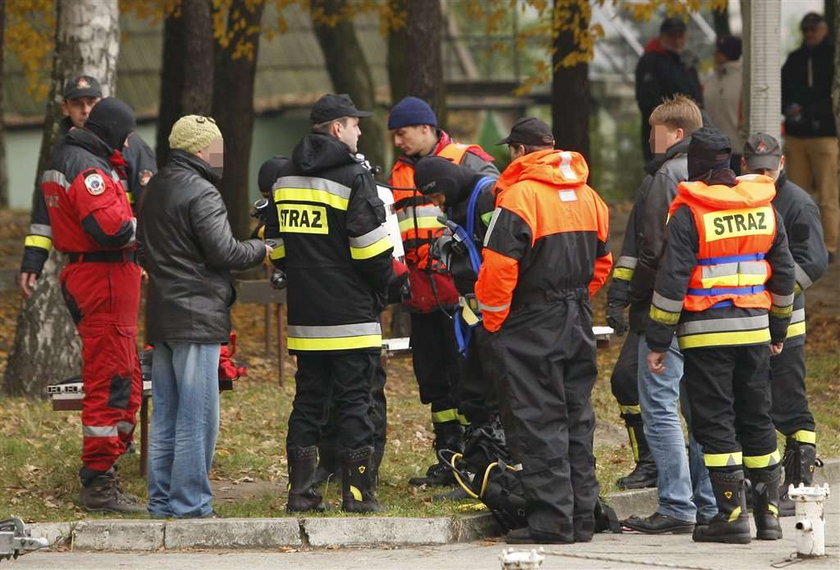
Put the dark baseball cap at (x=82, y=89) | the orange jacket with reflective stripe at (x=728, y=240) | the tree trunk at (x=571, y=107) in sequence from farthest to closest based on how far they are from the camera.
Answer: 1. the tree trunk at (x=571, y=107)
2. the dark baseball cap at (x=82, y=89)
3. the orange jacket with reflective stripe at (x=728, y=240)

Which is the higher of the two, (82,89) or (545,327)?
(82,89)

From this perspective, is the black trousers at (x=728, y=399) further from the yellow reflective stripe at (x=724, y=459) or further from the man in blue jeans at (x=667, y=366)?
the man in blue jeans at (x=667, y=366)

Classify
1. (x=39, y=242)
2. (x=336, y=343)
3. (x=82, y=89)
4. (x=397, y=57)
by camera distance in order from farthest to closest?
(x=397, y=57)
(x=82, y=89)
(x=39, y=242)
(x=336, y=343)

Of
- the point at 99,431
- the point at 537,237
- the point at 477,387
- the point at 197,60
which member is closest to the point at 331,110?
the point at 537,237

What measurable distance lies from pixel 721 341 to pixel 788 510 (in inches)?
62.9

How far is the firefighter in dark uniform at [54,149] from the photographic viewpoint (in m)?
9.13

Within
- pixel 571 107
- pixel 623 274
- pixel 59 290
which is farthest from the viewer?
pixel 571 107

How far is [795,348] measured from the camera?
8.96 meters

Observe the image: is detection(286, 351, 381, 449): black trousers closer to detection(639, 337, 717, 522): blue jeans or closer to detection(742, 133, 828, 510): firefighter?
detection(639, 337, 717, 522): blue jeans

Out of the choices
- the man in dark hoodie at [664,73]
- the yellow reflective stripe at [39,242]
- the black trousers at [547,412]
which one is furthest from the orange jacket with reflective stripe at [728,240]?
the man in dark hoodie at [664,73]

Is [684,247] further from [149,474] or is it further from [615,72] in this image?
[615,72]

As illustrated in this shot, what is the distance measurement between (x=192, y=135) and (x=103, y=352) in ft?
4.44

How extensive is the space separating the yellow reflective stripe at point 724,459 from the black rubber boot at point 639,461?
55.7 inches

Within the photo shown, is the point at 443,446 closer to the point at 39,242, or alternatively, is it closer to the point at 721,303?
the point at 721,303
